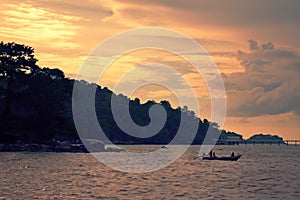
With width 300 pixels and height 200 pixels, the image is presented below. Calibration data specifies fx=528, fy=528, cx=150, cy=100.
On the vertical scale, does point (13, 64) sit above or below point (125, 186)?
above

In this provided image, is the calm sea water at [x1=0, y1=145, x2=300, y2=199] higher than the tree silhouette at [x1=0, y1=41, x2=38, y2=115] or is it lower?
lower

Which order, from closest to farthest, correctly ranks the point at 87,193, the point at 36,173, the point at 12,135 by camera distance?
the point at 87,193, the point at 36,173, the point at 12,135

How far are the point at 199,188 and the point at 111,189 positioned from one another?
12.1m

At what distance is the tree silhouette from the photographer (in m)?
160

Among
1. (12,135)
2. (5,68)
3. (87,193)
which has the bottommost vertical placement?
(87,193)

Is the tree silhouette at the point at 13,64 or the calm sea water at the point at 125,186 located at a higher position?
the tree silhouette at the point at 13,64

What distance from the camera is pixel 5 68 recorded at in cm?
15638

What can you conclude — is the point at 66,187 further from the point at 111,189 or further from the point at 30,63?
the point at 30,63

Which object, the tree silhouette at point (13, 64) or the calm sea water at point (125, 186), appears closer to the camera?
the calm sea water at point (125, 186)

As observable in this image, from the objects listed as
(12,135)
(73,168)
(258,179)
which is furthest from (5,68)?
(258,179)

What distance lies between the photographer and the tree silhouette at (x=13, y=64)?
525 feet

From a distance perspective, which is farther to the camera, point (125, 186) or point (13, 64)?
point (13, 64)

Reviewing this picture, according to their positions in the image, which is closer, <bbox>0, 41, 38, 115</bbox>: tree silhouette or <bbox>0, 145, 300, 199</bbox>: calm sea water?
<bbox>0, 145, 300, 199</bbox>: calm sea water

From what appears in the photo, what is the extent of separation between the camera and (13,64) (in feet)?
526
